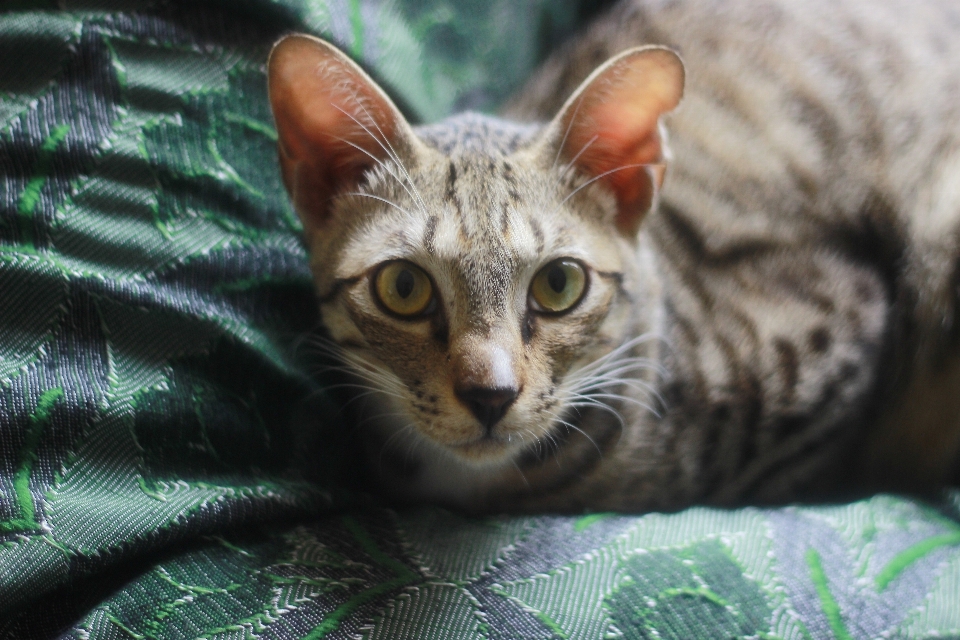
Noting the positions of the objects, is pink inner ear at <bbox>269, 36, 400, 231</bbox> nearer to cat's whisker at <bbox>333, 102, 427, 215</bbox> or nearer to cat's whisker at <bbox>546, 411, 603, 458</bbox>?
cat's whisker at <bbox>333, 102, 427, 215</bbox>

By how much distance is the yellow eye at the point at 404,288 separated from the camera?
926mm

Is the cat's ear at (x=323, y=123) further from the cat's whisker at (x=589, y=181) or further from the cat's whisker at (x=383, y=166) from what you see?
the cat's whisker at (x=589, y=181)

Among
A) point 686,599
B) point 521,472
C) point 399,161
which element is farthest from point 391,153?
point 686,599

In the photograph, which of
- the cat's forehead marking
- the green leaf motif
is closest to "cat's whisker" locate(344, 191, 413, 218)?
the cat's forehead marking

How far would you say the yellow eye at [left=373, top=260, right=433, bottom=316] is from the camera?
93 cm

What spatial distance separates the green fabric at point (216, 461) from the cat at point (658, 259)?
0.36 ft

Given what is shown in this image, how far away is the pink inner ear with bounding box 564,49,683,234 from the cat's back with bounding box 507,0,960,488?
0.85ft

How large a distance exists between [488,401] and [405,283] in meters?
0.19

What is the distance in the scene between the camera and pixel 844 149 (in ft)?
4.35

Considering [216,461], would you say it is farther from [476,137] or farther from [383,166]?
[476,137]

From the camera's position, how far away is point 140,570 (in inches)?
32.8

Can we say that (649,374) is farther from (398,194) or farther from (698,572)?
(398,194)

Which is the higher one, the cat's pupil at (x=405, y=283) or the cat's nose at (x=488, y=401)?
the cat's pupil at (x=405, y=283)

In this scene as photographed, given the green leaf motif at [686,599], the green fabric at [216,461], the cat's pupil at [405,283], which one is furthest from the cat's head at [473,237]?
the green leaf motif at [686,599]
